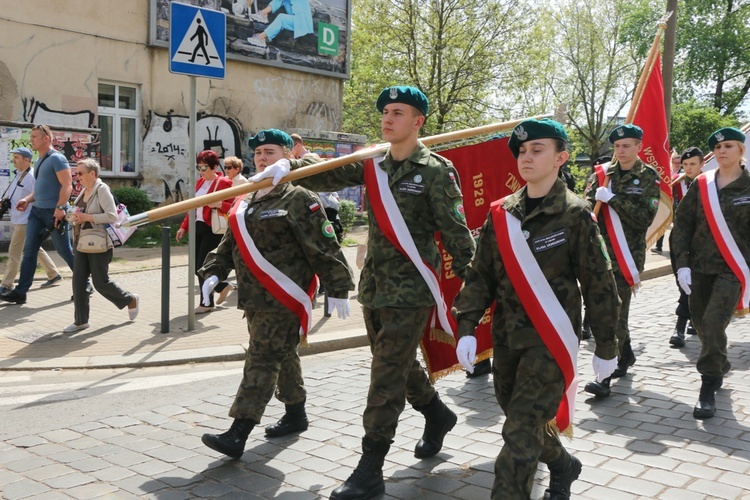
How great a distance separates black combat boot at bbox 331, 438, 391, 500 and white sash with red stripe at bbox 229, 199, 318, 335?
0.89m

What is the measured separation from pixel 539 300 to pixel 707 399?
2736mm

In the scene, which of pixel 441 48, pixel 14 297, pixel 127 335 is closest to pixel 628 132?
pixel 127 335

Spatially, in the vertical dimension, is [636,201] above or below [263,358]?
above

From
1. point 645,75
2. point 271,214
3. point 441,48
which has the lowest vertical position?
point 271,214

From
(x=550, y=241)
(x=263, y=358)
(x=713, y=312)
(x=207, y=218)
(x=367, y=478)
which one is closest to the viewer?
(x=550, y=241)

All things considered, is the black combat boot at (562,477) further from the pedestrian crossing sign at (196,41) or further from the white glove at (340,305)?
the pedestrian crossing sign at (196,41)

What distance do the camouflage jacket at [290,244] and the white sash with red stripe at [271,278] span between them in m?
0.03

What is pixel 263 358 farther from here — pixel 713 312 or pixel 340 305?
pixel 713 312

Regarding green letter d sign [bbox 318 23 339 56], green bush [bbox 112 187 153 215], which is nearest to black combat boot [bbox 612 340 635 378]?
green bush [bbox 112 187 153 215]

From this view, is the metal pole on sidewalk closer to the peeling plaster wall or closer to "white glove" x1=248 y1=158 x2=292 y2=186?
"white glove" x1=248 y1=158 x2=292 y2=186

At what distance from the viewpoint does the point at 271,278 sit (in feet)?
15.3

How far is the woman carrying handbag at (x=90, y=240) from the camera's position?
8.09 meters

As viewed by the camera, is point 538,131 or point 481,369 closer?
point 538,131

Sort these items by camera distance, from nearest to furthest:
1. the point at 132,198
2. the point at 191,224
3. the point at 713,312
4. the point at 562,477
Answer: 1. the point at 562,477
2. the point at 713,312
3. the point at 191,224
4. the point at 132,198
